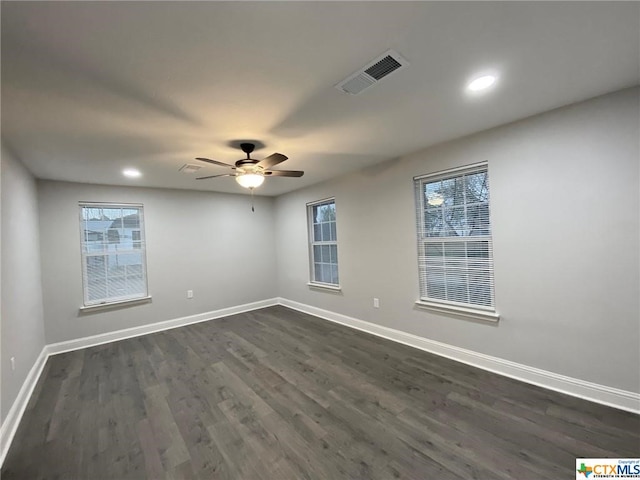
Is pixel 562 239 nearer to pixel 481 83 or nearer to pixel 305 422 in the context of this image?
pixel 481 83

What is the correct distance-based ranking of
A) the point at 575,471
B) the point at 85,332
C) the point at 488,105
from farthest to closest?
the point at 85,332
the point at 488,105
the point at 575,471

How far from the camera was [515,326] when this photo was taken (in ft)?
8.70

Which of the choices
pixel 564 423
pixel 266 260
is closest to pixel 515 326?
pixel 564 423

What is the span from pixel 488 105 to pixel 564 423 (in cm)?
248

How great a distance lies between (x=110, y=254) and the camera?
4.32m

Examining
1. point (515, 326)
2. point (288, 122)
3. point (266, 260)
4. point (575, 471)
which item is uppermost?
point (288, 122)

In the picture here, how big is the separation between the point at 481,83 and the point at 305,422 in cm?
280

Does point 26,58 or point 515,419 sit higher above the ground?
point 26,58

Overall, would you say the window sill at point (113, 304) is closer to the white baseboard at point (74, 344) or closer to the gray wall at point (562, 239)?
the white baseboard at point (74, 344)

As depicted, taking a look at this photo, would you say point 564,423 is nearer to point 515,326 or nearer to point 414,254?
point 515,326

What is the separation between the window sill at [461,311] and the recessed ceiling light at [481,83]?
2.08m

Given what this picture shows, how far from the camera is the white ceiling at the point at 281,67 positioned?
1.27 metres

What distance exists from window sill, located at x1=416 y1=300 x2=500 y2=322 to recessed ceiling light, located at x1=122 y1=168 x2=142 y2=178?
13.2ft

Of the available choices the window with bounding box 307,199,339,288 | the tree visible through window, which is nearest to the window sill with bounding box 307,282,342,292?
the window with bounding box 307,199,339,288
